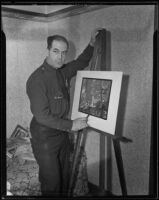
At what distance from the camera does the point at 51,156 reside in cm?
130

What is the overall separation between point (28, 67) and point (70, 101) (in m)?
A: 0.27

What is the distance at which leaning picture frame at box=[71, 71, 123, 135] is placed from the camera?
1246mm

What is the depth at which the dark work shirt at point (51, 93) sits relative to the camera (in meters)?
1.26

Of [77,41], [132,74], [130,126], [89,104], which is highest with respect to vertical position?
[77,41]

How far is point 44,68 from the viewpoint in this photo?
50.1 inches

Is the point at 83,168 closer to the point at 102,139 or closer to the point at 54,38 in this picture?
the point at 102,139

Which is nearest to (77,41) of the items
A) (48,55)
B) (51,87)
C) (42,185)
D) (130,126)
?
(48,55)

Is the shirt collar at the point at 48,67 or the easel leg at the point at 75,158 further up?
the shirt collar at the point at 48,67

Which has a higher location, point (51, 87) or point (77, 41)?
point (77, 41)

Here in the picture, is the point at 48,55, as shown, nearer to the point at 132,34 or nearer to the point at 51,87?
the point at 51,87

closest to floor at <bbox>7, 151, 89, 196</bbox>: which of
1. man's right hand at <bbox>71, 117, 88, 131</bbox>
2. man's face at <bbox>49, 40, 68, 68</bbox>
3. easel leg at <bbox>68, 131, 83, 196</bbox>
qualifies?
easel leg at <bbox>68, 131, 83, 196</bbox>

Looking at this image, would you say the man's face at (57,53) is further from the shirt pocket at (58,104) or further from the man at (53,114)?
the shirt pocket at (58,104)

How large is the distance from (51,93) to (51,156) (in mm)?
316

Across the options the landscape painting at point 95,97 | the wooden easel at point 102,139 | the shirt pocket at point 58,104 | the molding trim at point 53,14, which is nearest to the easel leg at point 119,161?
the wooden easel at point 102,139
